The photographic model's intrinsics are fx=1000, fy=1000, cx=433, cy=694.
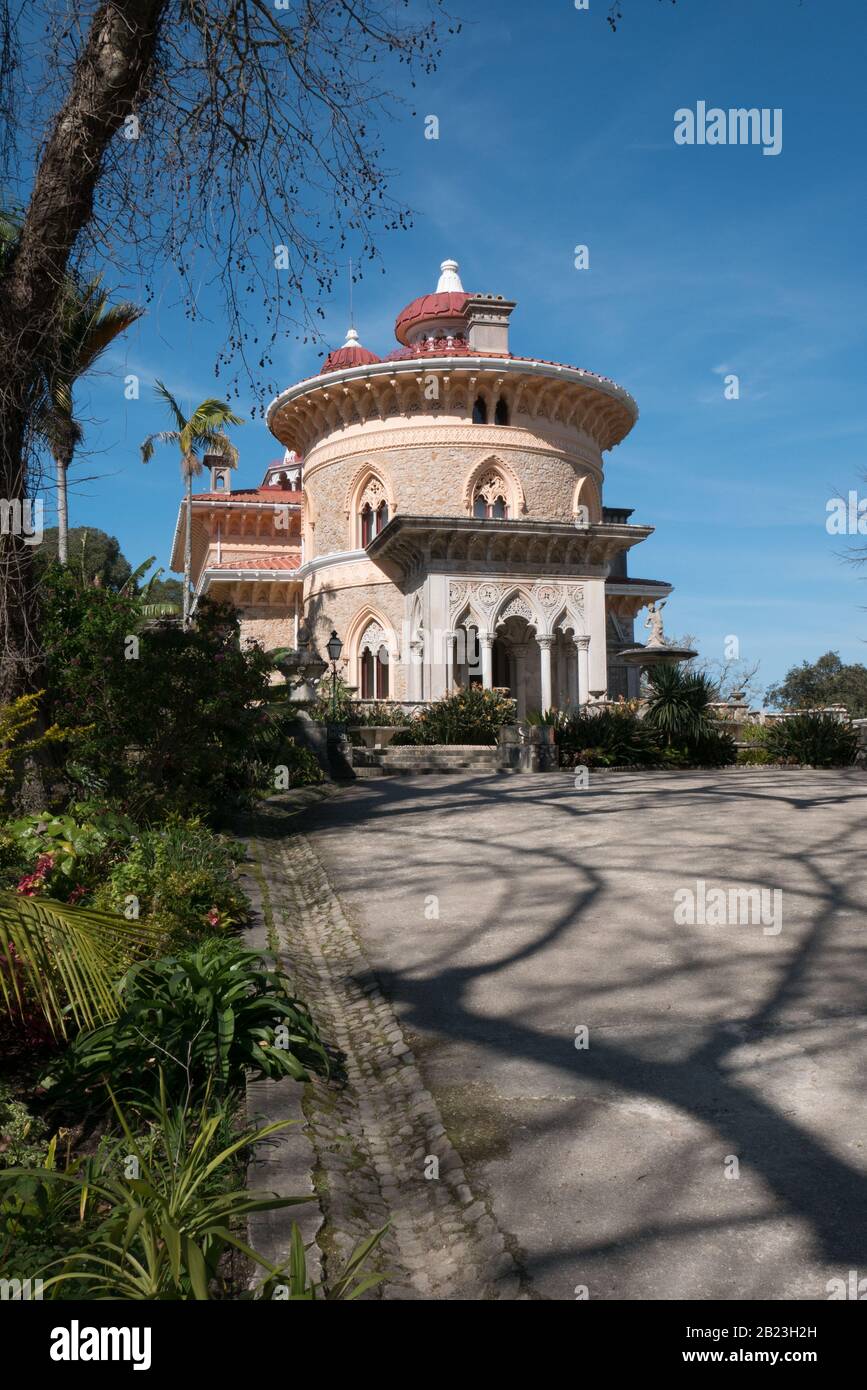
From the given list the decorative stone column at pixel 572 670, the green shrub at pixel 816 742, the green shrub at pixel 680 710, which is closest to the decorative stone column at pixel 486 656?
the decorative stone column at pixel 572 670

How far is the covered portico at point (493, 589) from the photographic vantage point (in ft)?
93.5

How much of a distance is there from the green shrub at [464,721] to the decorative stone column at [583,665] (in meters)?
6.69

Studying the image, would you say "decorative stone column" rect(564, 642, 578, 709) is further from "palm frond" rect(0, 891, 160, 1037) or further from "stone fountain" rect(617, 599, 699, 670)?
"palm frond" rect(0, 891, 160, 1037)

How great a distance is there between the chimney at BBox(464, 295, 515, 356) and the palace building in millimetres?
50

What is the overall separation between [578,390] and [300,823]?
25878 mm

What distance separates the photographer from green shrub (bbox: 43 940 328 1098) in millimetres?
3846

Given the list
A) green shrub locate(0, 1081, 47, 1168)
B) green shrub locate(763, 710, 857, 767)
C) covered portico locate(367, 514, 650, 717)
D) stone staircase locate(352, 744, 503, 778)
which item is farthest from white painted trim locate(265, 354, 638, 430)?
green shrub locate(0, 1081, 47, 1168)

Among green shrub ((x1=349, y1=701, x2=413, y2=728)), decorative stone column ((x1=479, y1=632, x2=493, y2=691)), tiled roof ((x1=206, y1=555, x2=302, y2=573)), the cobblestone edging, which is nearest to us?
the cobblestone edging

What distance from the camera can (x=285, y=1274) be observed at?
2531 millimetres

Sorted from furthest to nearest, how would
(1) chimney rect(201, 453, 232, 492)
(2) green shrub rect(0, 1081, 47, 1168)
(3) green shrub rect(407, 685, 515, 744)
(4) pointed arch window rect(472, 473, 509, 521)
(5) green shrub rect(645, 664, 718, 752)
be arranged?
(1) chimney rect(201, 453, 232, 492)
(4) pointed arch window rect(472, 473, 509, 521)
(3) green shrub rect(407, 685, 515, 744)
(5) green shrub rect(645, 664, 718, 752)
(2) green shrub rect(0, 1081, 47, 1168)

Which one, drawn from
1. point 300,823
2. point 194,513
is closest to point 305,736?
point 300,823

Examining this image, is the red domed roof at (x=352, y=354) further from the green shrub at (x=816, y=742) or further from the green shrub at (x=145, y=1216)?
the green shrub at (x=145, y=1216)
